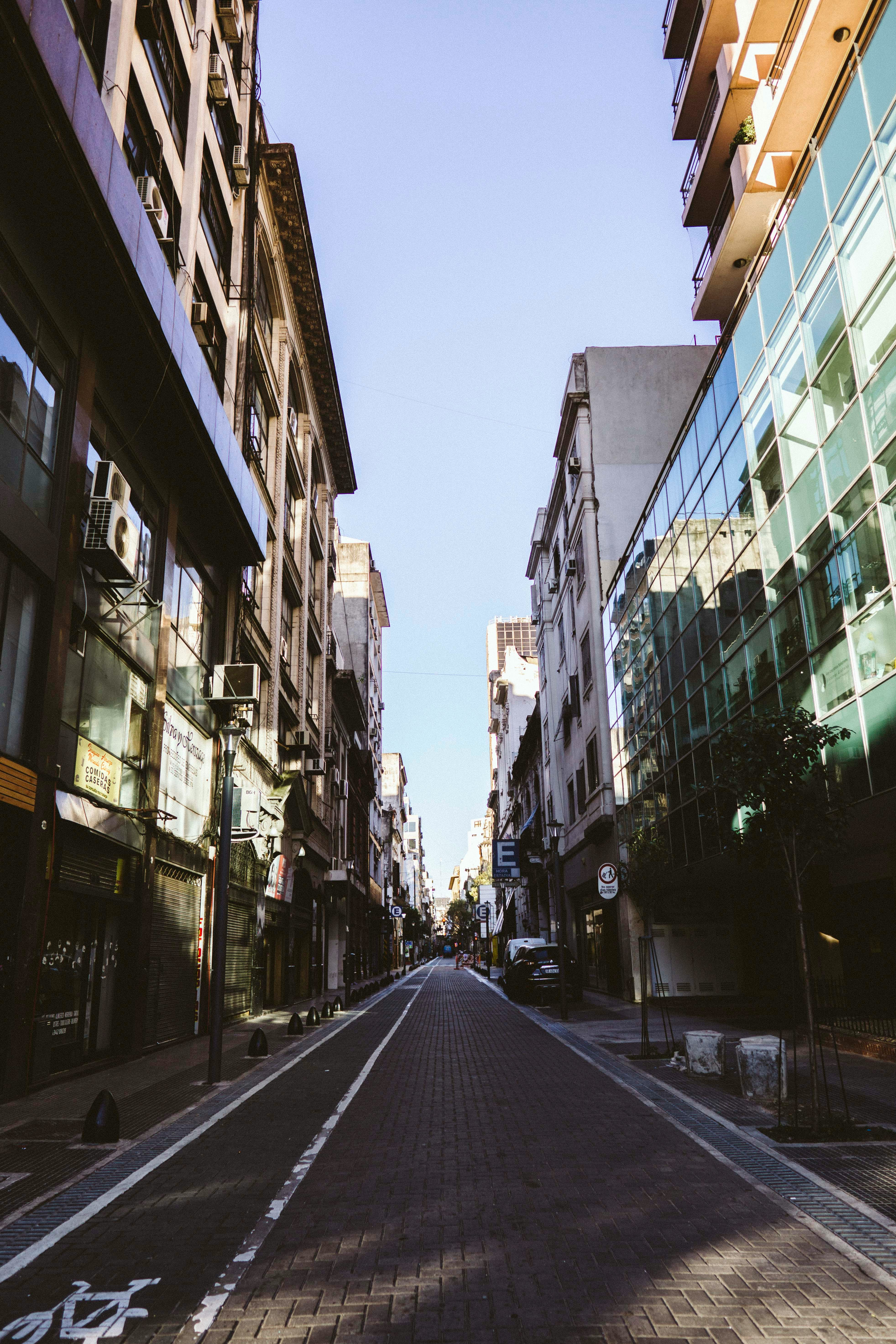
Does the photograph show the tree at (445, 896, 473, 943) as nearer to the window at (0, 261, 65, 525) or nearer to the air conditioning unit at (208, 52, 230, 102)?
the air conditioning unit at (208, 52, 230, 102)

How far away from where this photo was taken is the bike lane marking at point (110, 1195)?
18.2 feet

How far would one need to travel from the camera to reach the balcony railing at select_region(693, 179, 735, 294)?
24.2 meters

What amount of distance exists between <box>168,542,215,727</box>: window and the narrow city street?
1068cm

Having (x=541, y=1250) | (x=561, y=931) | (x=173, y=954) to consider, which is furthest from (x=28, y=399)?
(x=561, y=931)

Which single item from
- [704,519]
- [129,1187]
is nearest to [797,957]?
[704,519]

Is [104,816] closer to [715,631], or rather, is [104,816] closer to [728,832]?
[728,832]

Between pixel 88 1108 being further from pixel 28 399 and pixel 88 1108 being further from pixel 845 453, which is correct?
pixel 845 453

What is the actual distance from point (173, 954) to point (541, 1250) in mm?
13960

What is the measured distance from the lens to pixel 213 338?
77.3 ft

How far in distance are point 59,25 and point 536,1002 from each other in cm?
2570

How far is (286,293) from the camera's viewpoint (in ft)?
113

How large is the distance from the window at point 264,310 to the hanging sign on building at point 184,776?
15.8 meters

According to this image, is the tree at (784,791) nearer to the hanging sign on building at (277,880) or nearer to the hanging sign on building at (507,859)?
the hanging sign on building at (277,880)

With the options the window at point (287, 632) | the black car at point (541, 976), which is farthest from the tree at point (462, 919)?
the black car at point (541, 976)
